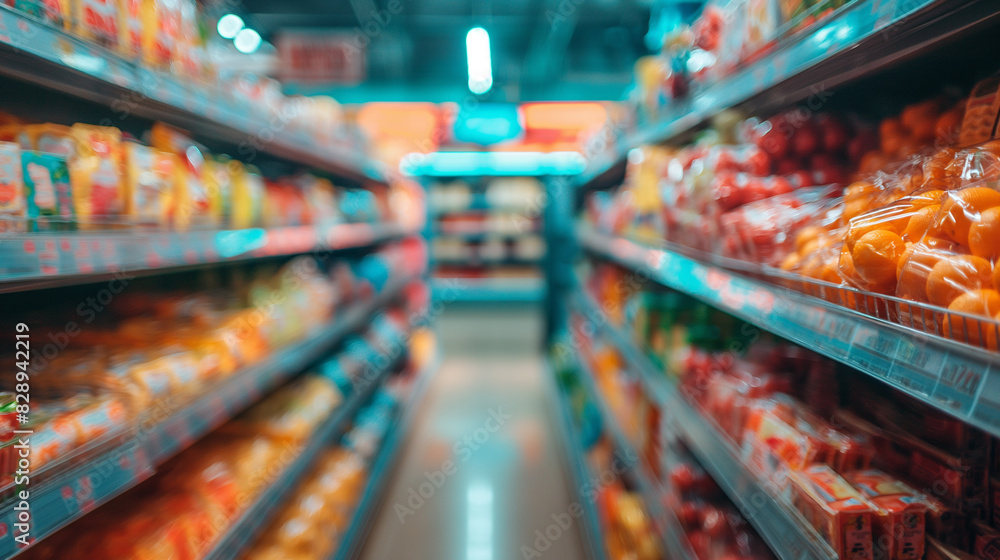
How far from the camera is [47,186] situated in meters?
0.95

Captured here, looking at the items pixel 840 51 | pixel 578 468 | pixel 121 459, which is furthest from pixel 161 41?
pixel 578 468

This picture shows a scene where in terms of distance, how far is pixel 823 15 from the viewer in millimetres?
962

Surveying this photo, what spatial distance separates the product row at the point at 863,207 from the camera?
633 mm

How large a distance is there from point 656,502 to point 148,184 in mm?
1610

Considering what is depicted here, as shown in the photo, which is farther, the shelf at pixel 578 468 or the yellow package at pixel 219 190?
the shelf at pixel 578 468

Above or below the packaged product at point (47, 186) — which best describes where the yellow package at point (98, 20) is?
above

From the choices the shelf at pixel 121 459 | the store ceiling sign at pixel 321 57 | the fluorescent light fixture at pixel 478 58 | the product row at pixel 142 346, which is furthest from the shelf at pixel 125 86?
the fluorescent light fixture at pixel 478 58

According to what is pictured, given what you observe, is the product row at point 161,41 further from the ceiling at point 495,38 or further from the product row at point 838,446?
the ceiling at point 495,38

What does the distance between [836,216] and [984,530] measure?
1.80 ft

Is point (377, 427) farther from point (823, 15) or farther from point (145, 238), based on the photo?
point (823, 15)

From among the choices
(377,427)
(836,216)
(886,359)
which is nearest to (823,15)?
(836,216)

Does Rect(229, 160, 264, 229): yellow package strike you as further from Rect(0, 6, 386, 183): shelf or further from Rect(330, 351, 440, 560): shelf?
Rect(330, 351, 440, 560): shelf

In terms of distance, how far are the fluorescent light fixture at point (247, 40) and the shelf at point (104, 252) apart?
5.22m

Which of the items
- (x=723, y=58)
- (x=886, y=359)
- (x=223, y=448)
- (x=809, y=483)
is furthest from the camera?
(x=223, y=448)
